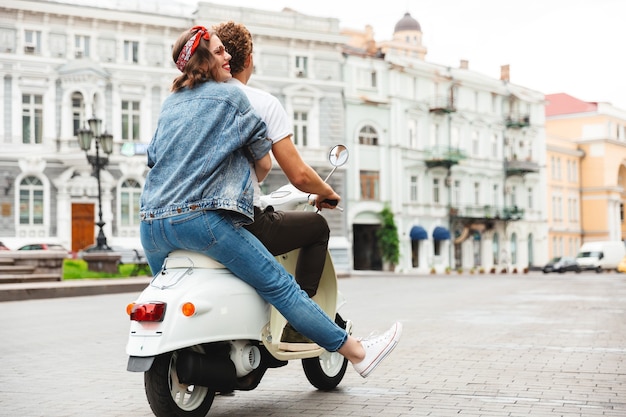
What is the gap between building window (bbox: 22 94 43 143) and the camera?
36903 mm

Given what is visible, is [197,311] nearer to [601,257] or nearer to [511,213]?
[601,257]

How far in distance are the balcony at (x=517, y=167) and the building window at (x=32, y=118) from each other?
32.8 m

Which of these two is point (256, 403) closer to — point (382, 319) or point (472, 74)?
point (382, 319)

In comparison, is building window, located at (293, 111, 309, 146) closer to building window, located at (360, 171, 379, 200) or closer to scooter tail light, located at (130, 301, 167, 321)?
building window, located at (360, 171, 379, 200)

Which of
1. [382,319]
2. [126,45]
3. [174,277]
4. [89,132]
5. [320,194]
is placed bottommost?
[382,319]

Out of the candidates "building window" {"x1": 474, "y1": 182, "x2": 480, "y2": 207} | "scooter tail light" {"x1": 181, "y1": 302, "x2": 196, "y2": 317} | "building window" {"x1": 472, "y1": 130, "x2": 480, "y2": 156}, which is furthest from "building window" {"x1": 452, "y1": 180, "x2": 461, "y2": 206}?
"scooter tail light" {"x1": 181, "y1": 302, "x2": 196, "y2": 317}

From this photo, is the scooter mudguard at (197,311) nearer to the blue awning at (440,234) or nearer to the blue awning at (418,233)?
the blue awning at (418,233)

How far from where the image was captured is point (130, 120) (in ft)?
127

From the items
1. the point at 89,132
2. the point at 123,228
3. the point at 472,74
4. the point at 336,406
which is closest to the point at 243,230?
the point at 336,406

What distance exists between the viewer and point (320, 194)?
450 centimetres

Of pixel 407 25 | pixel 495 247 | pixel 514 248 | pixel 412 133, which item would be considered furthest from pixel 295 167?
pixel 407 25

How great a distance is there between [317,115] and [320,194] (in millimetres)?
39197

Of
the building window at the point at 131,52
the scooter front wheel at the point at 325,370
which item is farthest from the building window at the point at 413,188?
the scooter front wheel at the point at 325,370

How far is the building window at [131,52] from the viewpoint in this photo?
38.8 m
